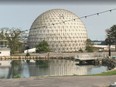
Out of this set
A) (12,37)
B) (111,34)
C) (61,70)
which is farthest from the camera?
(111,34)

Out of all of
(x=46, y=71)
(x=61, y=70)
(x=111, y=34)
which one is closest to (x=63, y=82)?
(x=46, y=71)

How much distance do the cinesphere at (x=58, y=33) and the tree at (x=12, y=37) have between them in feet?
84.5

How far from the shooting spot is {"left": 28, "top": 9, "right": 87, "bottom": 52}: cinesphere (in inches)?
5699

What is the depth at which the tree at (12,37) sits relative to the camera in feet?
374

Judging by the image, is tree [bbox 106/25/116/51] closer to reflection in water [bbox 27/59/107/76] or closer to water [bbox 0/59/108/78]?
water [bbox 0/59/108/78]

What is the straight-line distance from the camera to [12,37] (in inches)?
4557

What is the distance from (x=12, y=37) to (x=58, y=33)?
116 feet

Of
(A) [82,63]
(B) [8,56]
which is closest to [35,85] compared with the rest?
(A) [82,63]

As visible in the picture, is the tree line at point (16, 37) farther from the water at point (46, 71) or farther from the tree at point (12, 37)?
the water at point (46, 71)

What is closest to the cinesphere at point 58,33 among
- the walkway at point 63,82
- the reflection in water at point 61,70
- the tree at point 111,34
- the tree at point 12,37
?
the tree at point 111,34

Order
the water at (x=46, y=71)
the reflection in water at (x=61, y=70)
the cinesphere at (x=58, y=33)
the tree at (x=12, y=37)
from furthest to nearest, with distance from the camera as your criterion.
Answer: the cinesphere at (x=58, y=33) → the tree at (x=12, y=37) → the reflection in water at (x=61, y=70) → the water at (x=46, y=71)

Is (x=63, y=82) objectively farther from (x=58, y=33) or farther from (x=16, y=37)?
(x=58, y=33)

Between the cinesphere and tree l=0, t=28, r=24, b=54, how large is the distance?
2575 centimetres

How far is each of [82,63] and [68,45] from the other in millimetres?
61521
